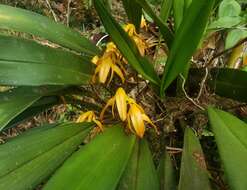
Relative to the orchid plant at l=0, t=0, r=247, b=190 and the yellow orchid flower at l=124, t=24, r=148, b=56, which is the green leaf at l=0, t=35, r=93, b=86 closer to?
the orchid plant at l=0, t=0, r=247, b=190

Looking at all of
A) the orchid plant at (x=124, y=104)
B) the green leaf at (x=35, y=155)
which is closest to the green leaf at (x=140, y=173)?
the orchid plant at (x=124, y=104)

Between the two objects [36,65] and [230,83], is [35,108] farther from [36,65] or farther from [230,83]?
[230,83]

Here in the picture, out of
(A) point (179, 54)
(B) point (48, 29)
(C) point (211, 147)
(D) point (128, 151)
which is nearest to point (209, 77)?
(A) point (179, 54)

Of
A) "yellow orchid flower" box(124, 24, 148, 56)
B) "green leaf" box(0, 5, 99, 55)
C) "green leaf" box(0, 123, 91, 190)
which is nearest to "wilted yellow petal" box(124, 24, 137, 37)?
"yellow orchid flower" box(124, 24, 148, 56)

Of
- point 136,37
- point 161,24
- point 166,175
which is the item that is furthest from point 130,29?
point 166,175

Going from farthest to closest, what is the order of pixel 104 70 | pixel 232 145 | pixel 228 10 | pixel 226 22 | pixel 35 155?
pixel 228 10 → pixel 226 22 → pixel 104 70 → pixel 35 155 → pixel 232 145

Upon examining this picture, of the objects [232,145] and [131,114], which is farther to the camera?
[131,114]
